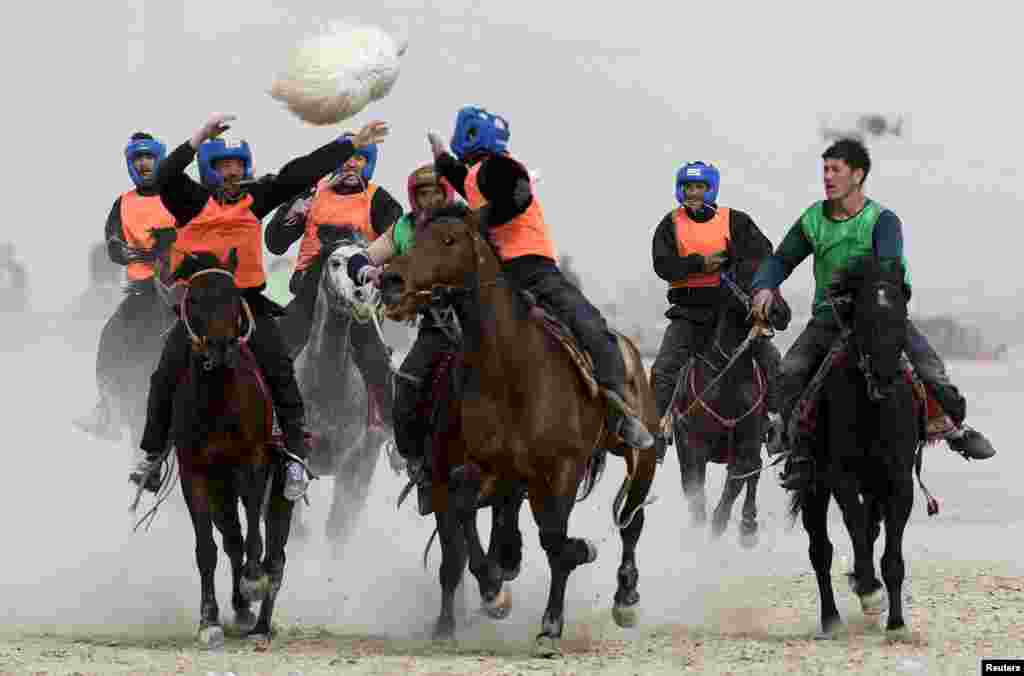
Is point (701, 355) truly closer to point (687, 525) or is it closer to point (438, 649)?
point (687, 525)

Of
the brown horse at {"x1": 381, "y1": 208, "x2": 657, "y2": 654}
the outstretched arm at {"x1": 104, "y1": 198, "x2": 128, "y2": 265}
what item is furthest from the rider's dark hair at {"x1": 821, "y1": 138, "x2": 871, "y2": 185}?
the outstretched arm at {"x1": 104, "y1": 198, "x2": 128, "y2": 265}

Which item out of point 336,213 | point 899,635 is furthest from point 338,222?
point 899,635

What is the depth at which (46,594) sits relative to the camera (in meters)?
Result: 16.6

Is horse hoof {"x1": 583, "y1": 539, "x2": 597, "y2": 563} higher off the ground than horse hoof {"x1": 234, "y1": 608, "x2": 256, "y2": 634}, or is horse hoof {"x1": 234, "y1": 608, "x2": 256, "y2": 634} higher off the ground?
horse hoof {"x1": 583, "y1": 539, "x2": 597, "y2": 563}

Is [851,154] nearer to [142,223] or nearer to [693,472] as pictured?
[693,472]

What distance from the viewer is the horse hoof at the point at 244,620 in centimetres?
1378

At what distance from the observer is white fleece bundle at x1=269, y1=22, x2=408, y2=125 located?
13.4 m

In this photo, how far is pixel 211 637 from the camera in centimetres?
1324

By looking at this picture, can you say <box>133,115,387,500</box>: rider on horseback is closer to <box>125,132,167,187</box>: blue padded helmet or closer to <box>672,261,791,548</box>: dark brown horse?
<box>125,132,167,187</box>: blue padded helmet

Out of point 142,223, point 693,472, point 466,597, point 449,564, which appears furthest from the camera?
point 142,223

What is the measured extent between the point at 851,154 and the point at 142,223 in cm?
766

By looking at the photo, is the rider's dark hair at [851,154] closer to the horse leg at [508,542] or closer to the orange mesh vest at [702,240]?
the horse leg at [508,542]

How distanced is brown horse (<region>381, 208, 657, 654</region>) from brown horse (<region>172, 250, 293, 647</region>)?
1.21 meters

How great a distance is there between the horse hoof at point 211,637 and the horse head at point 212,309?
1.49 metres
